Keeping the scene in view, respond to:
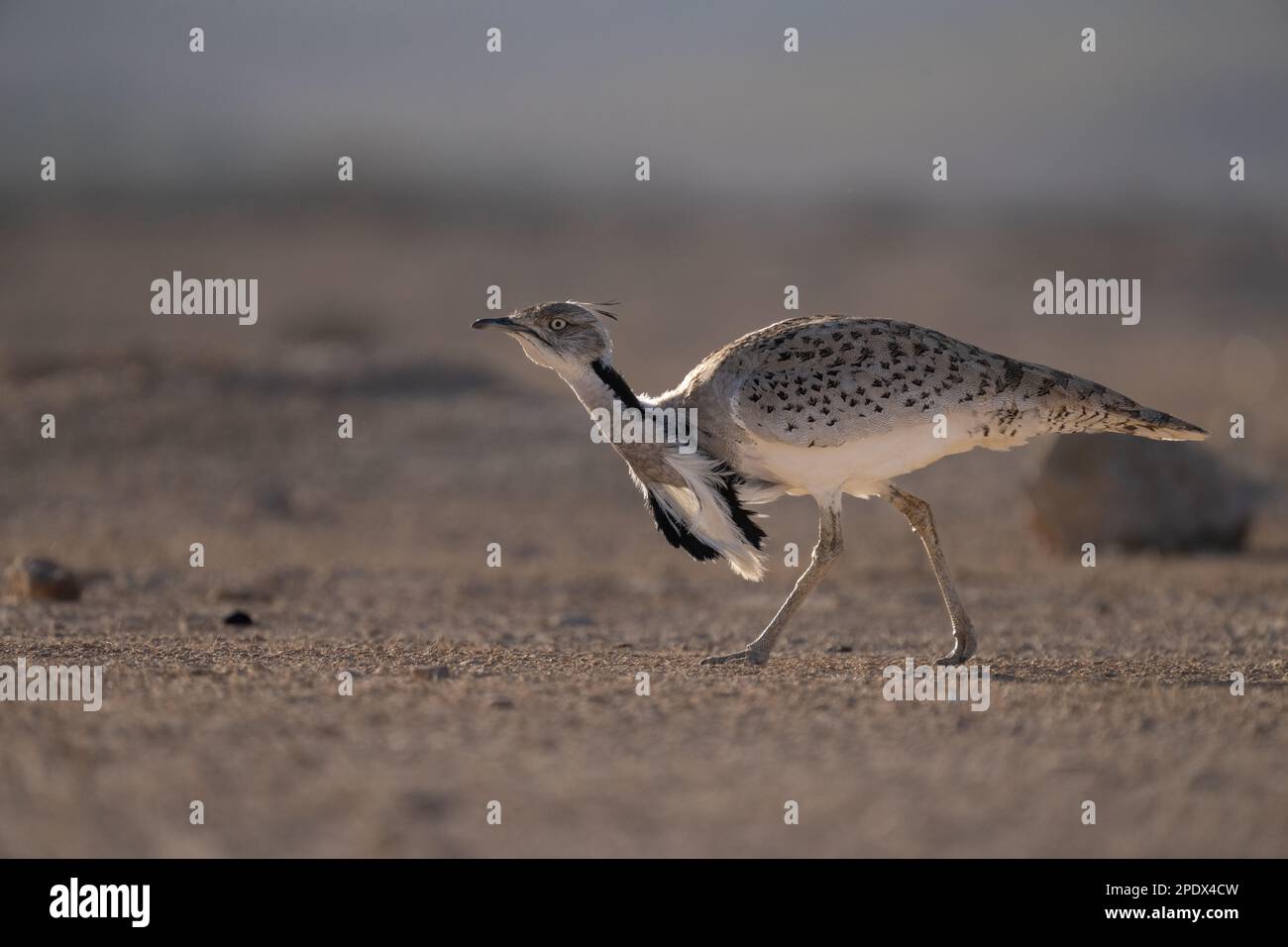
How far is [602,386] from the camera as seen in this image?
7926 millimetres

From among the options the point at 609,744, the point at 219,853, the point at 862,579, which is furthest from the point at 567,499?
the point at 219,853

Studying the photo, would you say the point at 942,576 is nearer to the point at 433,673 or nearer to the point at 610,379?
the point at 610,379

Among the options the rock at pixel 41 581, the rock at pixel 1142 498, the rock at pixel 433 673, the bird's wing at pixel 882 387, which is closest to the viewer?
the rock at pixel 433 673

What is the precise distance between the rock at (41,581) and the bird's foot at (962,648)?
571 cm

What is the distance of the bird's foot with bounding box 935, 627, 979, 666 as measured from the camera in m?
7.92

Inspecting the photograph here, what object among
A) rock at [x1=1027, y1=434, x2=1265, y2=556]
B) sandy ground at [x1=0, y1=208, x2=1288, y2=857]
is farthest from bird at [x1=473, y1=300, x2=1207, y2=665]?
rock at [x1=1027, y1=434, x2=1265, y2=556]

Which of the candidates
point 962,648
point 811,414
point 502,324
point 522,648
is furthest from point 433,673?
point 962,648

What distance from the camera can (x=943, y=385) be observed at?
7.65m

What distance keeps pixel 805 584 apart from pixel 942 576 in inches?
30.5

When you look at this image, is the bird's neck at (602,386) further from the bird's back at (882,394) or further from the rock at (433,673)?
the rock at (433,673)

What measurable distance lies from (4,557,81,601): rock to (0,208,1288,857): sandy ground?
131mm

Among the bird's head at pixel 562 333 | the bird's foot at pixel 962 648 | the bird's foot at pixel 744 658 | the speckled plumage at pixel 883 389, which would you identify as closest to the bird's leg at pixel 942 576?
the bird's foot at pixel 962 648

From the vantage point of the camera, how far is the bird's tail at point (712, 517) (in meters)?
7.84

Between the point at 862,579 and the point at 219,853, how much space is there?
801 centimetres
